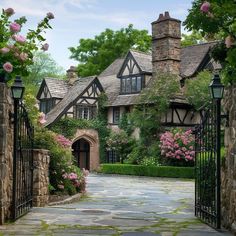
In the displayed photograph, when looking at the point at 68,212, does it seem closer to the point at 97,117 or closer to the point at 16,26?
the point at 16,26

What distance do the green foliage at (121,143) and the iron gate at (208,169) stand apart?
23.1 metres

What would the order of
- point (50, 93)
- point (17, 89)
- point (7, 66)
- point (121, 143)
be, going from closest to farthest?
point (7, 66)
point (17, 89)
point (121, 143)
point (50, 93)

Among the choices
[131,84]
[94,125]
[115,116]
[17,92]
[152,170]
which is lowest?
[152,170]

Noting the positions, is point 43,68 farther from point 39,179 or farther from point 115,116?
point 39,179

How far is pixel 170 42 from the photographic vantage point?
3191 centimetres

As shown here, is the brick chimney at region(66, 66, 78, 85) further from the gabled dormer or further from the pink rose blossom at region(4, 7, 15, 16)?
the pink rose blossom at region(4, 7, 15, 16)

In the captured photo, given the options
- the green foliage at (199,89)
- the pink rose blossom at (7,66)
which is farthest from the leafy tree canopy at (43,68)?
the pink rose blossom at (7,66)

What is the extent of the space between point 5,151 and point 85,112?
2793cm

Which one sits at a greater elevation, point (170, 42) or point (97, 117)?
point (170, 42)

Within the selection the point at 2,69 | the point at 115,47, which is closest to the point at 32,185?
the point at 2,69

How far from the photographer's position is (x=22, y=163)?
9.70m

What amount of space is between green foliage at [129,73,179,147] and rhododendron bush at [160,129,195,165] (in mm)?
2210

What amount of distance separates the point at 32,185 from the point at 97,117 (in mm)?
25807

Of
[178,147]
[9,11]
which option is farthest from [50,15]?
[178,147]
